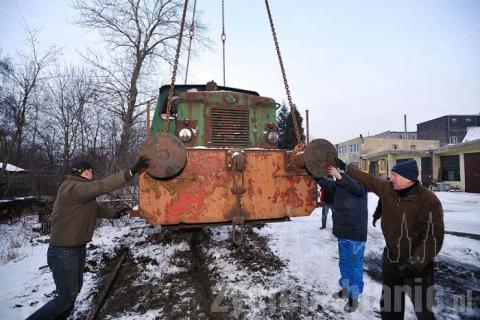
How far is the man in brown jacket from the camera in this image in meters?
2.20

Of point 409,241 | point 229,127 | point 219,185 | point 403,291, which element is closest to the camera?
point 409,241

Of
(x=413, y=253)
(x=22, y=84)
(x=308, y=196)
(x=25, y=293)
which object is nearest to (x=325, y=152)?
(x=308, y=196)

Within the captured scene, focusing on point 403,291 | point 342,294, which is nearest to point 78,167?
point 403,291

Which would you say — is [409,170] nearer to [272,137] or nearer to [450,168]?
[272,137]

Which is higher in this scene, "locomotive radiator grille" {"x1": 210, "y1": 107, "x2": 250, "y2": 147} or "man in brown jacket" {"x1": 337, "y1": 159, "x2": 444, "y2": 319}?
"locomotive radiator grille" {"x1": 210, "y1": 107, "x2": 250, "y2": 147}

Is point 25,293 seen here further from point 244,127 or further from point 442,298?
point 442,298

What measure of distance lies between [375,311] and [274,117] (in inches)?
120

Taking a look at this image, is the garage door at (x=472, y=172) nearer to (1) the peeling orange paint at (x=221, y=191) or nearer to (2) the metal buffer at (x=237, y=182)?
(1) the peeling orange paint at (x=221, y=191)

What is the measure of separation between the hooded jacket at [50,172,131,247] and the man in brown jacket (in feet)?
8.10

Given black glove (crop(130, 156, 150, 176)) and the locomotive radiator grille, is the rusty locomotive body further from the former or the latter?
the locomotive radiator grille

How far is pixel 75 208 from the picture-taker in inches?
109

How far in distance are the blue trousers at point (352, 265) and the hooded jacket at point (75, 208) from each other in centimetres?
274

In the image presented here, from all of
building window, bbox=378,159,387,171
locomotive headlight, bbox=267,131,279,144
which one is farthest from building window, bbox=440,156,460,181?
locomotive headlight, bbox=267,131,279,144

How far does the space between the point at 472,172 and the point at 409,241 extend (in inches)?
861
